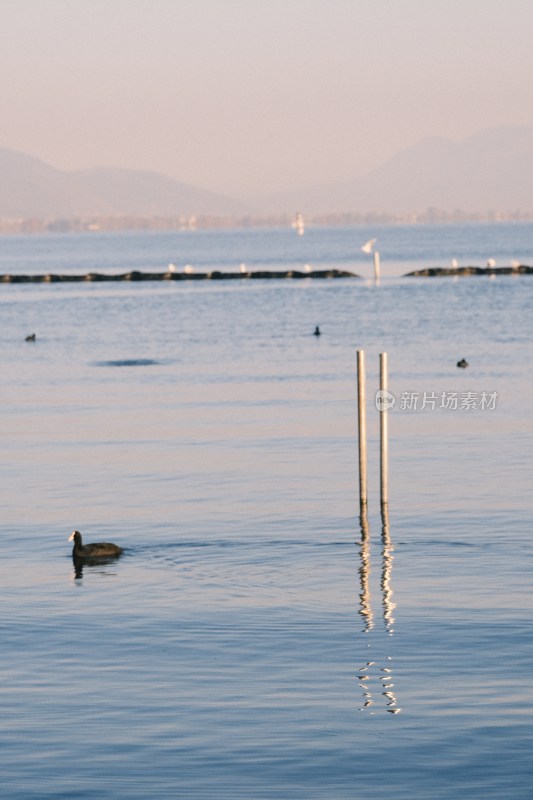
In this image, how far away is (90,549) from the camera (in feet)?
104

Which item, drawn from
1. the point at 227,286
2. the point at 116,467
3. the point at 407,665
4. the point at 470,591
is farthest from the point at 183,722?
the point at 227,286

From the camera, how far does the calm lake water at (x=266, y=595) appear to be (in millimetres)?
19453

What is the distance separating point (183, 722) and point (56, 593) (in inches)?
346

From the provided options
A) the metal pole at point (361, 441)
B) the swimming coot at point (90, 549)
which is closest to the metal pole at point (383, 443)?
the metal pole at point (361, 441)

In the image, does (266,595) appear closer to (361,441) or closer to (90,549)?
(90,549)

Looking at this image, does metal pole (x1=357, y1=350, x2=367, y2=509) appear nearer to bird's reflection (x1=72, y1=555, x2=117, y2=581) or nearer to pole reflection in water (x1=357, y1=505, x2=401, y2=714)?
pole reflection in water (x1=357, y1=505, x2=401, y2=714)

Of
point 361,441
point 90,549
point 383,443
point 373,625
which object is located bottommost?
point 373,625

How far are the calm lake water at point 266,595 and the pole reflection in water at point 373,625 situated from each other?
5 centimetres

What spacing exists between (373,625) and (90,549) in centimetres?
786

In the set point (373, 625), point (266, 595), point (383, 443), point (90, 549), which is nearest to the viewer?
point (373, 625)

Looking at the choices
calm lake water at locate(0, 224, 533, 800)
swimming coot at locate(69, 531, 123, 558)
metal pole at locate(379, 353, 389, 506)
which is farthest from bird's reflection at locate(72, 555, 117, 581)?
metal pole at locate(379, 353, 389, 506)

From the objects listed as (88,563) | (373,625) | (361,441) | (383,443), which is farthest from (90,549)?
(383,443)

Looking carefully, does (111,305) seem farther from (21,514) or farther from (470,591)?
(470,591)

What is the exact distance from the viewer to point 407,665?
2338 cm
